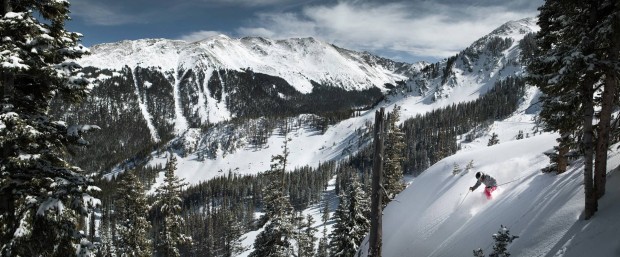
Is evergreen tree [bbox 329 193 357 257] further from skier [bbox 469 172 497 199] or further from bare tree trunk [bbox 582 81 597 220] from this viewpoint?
bare tree trunk [bbox 582 81 597 220]

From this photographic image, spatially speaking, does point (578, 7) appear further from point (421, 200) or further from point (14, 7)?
point (14, 7)

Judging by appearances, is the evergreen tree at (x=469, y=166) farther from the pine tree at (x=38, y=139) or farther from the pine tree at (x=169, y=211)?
the pine tree at (x=169, y=211)

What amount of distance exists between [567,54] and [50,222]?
14103mm

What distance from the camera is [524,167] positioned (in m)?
17.2

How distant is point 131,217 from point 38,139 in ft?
67.2

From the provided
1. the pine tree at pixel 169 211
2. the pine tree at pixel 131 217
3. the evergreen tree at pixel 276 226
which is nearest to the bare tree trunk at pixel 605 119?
the evergreen tree at pixel 276 226

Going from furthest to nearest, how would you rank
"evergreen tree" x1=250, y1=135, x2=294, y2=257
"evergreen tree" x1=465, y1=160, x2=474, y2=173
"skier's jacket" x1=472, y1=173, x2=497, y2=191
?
"evergreen tree" x1=250, y1=135, x2=294, y2=257, "evergreen tree" x1=465, y1=160, x2=474, y2=173, "skier's jacket" x1=472, y1=173, x2=497, y2=191

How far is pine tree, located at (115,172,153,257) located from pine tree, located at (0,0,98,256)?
18.6 meters

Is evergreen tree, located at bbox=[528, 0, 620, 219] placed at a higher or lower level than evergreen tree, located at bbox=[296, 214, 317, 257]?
higher

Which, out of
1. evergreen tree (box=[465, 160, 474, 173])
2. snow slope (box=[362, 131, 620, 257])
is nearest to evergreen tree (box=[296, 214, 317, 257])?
snow slope (box=[362, 131, 620, 257])

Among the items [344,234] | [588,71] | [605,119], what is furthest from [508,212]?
[344,234]

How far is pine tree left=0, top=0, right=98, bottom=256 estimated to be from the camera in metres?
7.88

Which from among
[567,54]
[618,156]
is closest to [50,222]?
[567,54]

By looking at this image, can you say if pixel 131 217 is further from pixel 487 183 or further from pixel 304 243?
pixel 487 183
